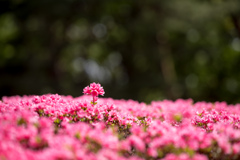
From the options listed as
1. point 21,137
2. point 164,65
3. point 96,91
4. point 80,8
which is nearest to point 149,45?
point 164,65

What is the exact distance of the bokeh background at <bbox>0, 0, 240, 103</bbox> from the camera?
14961 mm

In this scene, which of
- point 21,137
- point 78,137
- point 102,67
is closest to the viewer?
point 21,137

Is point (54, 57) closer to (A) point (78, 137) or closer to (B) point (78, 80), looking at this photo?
(B) point (78, 80)

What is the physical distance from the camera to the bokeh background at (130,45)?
14961mm

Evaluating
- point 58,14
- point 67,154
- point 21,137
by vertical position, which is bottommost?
point 67,154

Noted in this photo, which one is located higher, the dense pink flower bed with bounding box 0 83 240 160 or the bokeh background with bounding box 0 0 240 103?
the bokeh background with bounding box 0 0 240 103

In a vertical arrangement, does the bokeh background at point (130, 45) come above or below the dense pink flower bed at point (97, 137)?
above

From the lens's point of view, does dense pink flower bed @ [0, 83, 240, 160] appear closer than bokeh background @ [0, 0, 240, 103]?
Yes

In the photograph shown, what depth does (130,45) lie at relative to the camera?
65.1 ft

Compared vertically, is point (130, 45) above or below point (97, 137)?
above

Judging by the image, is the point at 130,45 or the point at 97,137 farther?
the point at 130,45

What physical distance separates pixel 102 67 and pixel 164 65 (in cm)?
691

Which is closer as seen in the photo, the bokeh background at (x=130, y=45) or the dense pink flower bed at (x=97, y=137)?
the dense pink flower bed at (x=97, y=137)

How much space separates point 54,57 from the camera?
16938 millimetres
